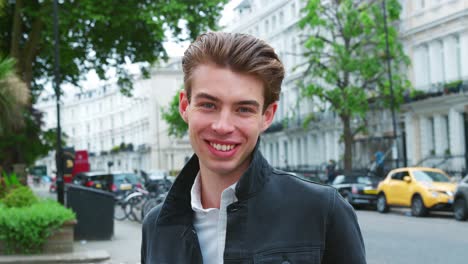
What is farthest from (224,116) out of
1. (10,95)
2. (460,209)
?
(460,209)

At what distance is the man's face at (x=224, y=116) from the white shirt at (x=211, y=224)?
0.30 feet

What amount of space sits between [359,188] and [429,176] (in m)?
5.95

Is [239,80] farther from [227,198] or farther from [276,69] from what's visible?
[227,198]

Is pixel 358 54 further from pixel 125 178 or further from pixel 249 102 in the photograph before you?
pixel 249 102

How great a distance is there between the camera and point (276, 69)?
2.45 m

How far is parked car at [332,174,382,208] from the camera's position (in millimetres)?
30594

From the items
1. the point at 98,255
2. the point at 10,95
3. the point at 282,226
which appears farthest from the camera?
the point at 10,95

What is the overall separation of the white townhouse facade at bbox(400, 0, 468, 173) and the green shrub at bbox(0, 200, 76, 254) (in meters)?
26.1

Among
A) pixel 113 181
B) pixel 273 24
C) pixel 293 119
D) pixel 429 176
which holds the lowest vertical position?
pixel 429 176

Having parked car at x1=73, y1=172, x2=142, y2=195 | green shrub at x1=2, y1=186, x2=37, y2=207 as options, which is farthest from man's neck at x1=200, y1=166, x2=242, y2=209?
parked car at x1=73, y1=172, x2=142, y2=195

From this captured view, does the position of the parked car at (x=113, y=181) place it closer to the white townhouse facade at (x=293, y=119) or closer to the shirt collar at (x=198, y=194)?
the white townhouse facade at (x=293, y=119)

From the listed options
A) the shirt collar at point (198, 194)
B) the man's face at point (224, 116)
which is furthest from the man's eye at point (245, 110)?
the shirt collar at point (198, 194)

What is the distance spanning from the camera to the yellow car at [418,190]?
78.4 feet

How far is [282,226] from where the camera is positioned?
236 cm
